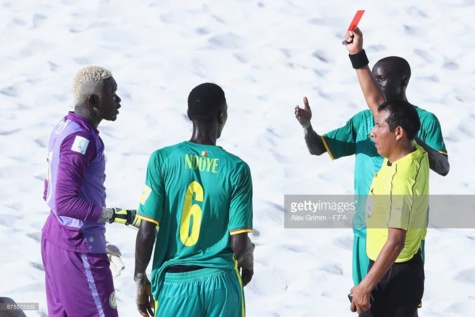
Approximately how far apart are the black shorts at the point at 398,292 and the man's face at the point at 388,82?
97 cm

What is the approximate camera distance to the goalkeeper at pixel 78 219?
178 inches

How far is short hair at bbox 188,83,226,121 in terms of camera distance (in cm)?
432

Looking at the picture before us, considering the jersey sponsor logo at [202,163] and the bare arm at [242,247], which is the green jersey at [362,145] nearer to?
the bare arm at [242,247]

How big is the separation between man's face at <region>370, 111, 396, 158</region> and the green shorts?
2.61 feet

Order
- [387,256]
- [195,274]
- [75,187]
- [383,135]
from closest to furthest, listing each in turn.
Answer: [387,256]
[195,274]
[383,135]
[75,187]

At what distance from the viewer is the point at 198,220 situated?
4.27 metres

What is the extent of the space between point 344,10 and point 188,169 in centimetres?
662

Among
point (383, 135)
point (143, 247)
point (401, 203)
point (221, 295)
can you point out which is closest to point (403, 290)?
point (401, 203)

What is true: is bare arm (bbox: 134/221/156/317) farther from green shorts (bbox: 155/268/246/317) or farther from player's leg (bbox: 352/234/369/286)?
player's leg (bbox: 352/234/369/286)

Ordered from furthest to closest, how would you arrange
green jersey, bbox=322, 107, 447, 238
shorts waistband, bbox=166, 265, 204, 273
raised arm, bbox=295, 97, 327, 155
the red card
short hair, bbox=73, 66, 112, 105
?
1. raised arm, bbox=295, 97, 327, 155
2. green jersey, bbox=322, 107, 447, 238
3. short hair, bbox=73, 66, 112, 105
4. the red card
5. shorts waistband, bbox=166, 265, 204, 273

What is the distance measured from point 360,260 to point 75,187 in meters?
1.44

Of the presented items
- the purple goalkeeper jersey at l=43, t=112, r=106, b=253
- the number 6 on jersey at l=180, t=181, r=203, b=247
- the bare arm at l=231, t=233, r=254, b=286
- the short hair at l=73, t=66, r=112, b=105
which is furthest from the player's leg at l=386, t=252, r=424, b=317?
the short hair at l=73, t=66, r=112, b=105

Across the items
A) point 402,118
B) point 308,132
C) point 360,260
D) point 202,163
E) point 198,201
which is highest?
point 308,132

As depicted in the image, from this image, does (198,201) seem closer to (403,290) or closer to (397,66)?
(403,290)
